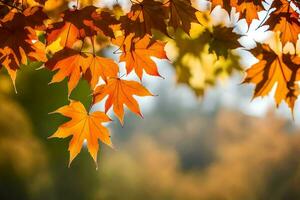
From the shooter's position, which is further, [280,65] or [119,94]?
[280,65]

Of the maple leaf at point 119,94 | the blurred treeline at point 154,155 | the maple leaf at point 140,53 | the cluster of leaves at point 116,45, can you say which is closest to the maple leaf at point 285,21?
the cluster of leaves at point 116,45

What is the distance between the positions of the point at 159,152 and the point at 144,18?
8664 millimetres

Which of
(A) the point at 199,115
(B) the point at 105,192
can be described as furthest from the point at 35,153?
(A) the point at 199,115

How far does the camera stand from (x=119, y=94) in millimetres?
1279

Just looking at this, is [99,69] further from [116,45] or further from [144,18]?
[144,18]

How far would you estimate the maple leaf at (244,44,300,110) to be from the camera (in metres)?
1.38

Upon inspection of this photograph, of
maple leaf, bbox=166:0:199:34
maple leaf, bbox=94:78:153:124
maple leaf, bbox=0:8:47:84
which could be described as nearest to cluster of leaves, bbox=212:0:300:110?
maple leaf, bbox=166:0:199:34

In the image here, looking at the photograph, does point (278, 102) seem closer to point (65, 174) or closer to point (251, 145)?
point (65, 174)

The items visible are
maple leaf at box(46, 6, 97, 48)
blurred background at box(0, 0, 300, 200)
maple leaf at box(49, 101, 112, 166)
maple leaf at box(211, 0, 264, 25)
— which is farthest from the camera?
blurred background at box(0, 0, 300, 200)

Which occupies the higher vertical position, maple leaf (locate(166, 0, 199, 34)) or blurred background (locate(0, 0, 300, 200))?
maple leaf (locate(166, 0, 199, 34))

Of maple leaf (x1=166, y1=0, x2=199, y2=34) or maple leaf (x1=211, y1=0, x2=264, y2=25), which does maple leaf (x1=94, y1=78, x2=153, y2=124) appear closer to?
maple leaf (x1=166, y1=0, x2=199, y2=34)

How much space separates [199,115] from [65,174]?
5.90 metres

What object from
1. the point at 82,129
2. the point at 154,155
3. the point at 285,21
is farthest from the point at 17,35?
the point at 154,155

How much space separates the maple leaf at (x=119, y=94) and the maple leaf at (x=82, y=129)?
0.07 meters
